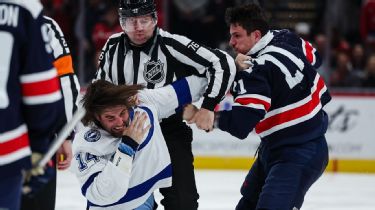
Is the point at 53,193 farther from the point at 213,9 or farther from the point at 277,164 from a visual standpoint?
the point at 213,9

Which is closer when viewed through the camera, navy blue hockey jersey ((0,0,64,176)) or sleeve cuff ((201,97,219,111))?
navy blue hockey jersey ((0,0,64,176))

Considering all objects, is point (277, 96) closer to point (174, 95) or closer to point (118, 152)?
point (174, 95)

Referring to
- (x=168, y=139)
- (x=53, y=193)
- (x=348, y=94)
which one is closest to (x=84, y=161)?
(x=53, y=193)

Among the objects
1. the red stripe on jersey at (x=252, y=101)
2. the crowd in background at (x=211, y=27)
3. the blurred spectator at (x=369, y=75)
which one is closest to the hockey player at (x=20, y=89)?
the red stripe on jersey at (x=252, y=101)

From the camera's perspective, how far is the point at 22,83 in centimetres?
225

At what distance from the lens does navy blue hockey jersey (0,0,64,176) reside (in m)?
2.22

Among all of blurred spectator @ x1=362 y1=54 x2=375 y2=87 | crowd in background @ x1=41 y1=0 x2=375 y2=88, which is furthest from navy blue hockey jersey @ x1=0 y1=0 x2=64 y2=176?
blurred spectator @ x1=362 y1=54 x2=375 y2=87

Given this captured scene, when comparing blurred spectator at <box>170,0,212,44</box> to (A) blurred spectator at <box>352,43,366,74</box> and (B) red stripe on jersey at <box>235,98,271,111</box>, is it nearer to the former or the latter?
(A) blurred spectator at <box>352,43,366,74</box>

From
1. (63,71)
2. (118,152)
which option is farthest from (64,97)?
(118,152)

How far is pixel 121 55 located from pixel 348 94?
14.3 ft

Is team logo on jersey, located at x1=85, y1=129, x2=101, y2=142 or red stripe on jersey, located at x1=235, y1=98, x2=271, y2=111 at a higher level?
red stripe on jersey, located at x1=235, y1=98, x2=271, y2=111

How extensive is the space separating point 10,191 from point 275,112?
148cm

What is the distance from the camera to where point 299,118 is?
11.4 ft

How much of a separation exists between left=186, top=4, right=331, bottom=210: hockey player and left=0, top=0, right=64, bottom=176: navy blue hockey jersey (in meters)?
1.20
